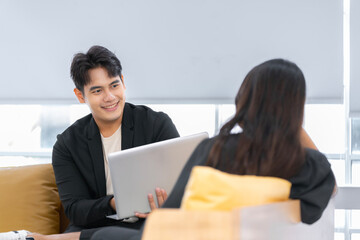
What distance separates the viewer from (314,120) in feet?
12.9

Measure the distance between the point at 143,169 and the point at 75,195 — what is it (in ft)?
1.91

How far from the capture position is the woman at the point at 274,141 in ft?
4.90

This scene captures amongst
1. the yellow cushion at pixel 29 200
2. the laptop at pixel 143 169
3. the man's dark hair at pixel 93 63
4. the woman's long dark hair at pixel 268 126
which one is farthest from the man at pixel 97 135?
the woman's long dark hair at pixel 268 126

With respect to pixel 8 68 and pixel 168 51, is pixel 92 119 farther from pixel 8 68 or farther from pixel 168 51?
pixel 8 68

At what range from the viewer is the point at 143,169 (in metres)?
2.03

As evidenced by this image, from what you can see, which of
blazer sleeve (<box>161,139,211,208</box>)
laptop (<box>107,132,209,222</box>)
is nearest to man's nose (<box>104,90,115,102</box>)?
laptop (<box>107,132,209,222</box>)

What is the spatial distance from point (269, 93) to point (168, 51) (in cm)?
256

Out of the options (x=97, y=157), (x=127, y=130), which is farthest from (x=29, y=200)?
(x=127, y=130)

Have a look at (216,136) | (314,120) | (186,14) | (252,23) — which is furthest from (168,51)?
(216,136)

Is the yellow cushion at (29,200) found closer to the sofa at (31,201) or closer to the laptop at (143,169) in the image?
the sofa at (31,201)

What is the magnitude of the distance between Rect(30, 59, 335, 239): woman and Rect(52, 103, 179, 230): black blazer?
971 millimetres

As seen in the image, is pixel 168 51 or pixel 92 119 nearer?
pixel 92 119

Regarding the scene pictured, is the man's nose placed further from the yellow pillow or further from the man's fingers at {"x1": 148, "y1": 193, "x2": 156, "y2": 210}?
the yellow pillow

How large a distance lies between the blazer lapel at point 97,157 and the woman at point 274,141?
1004mm
